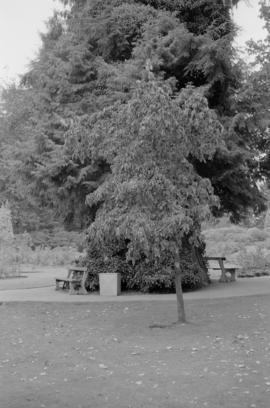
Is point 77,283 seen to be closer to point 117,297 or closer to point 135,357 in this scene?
point 117,297

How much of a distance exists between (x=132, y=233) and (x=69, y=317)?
299cm

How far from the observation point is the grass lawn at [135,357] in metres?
5.33

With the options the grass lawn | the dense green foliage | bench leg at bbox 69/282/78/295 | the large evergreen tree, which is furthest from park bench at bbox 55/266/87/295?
the grass lawn

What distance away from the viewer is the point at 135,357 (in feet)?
23.4

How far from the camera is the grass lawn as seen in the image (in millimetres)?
5332

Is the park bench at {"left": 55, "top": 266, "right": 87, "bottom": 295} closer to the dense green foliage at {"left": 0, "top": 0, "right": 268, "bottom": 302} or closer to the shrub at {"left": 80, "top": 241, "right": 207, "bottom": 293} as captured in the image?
the shrub at {"left": 80, "top": 241, "right": 207, "bottom": 293}

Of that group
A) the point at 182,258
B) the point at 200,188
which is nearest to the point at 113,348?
the point at 200,188

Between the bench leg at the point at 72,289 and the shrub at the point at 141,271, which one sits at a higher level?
the shrub at the point at 141,271

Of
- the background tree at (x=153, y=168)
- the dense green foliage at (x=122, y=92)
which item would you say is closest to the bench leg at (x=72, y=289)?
the dense green foliage at (x=122, y=92)

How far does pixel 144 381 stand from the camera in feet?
19.4

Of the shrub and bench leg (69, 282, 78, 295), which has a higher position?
the shrub

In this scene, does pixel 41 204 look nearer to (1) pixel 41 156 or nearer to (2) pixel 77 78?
(1) pixel 41 156

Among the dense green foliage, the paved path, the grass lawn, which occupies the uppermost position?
the dense green foliage

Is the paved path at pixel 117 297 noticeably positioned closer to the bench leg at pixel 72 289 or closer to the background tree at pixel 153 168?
the bench leg at pixel 72 289
